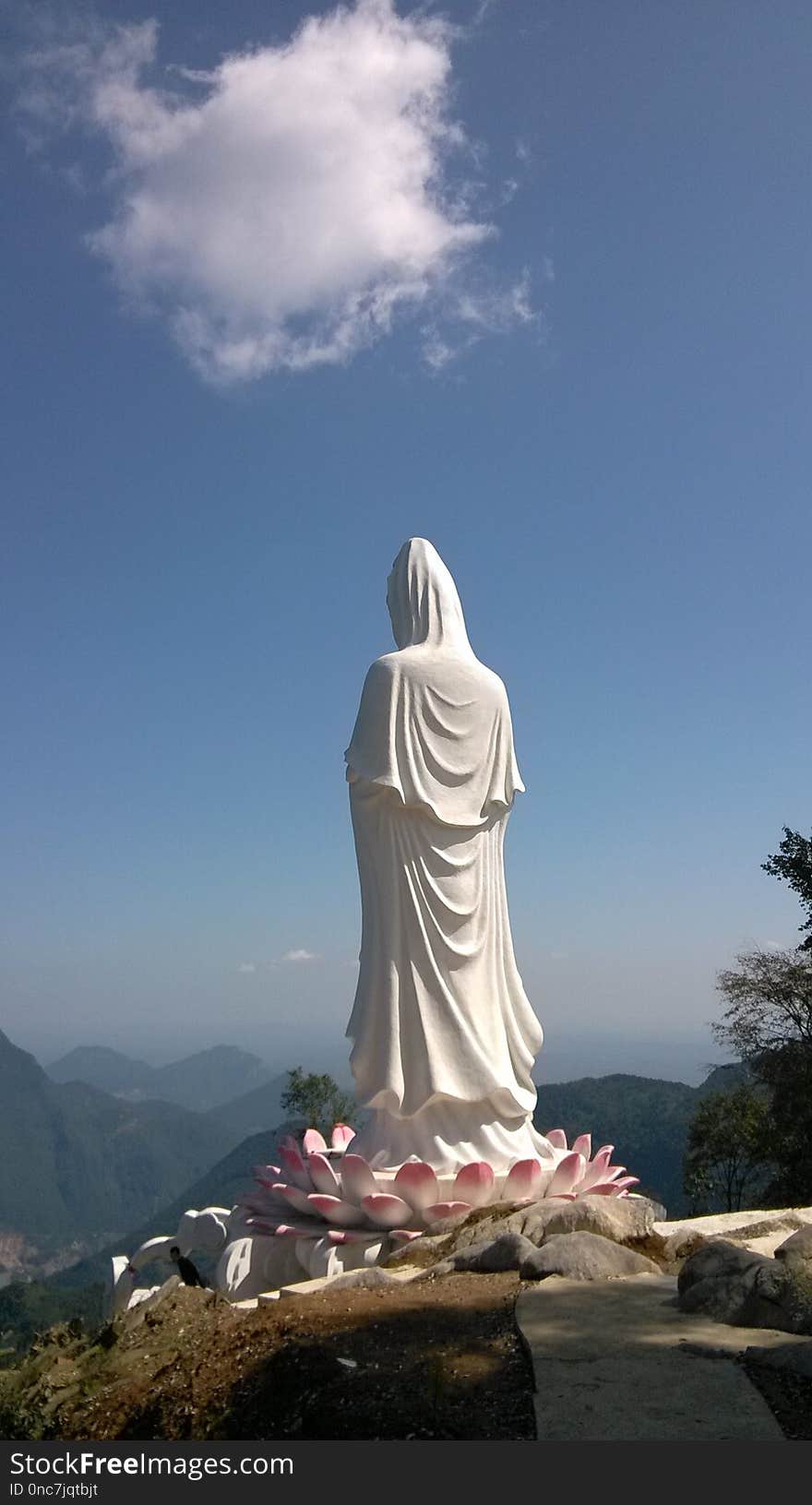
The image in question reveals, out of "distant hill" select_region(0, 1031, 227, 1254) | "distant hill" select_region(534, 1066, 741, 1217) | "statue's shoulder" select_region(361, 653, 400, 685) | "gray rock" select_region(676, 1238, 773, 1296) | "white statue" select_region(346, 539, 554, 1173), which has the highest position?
"statue's shoulder" select_region(361, 653, 400, 685)

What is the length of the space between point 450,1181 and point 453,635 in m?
4.06

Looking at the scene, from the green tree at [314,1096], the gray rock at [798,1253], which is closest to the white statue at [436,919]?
the gray rock at [798,1253]

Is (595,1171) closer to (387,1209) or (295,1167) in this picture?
(387,1209)

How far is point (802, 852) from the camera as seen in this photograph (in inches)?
552

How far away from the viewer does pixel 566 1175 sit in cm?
684

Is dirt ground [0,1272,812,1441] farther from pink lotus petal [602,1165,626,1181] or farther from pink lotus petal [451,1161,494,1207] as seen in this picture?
pink lotus petal [602,1165,626,1181]

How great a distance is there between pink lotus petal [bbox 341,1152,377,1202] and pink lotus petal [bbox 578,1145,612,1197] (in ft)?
4.62

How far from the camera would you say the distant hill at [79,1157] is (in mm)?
137000

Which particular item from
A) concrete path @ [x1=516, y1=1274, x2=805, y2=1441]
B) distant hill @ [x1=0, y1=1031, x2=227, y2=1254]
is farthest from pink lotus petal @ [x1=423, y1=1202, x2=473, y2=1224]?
distant hill @ [x1=0, y1=1031, x2=227, y2=1254]

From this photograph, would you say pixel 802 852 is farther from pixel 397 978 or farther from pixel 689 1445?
pixel 689 1445

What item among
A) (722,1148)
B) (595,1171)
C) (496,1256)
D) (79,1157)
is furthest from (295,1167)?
(79,1157)

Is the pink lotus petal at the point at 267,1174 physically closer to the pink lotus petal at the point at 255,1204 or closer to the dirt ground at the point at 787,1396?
the pink lotus petal at the point at 255,1204

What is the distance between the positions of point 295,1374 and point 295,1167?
4057 millimetres

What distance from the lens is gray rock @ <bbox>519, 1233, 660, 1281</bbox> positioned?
460 cm
